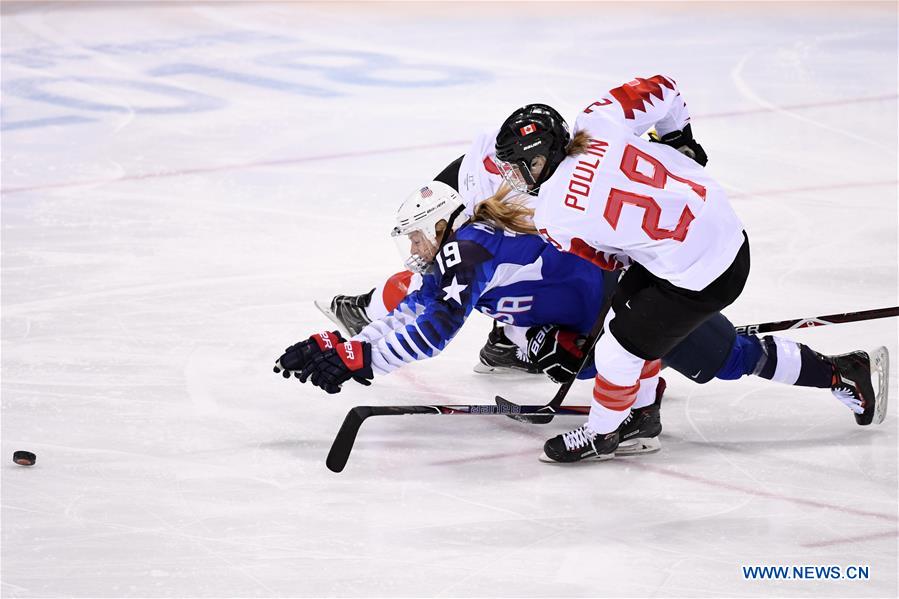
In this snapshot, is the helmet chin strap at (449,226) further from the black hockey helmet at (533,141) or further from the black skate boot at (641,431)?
the black skate boot at (641,431)

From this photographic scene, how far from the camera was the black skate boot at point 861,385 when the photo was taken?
11.4 ft

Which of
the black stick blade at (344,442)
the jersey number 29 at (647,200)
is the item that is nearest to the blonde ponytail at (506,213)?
the jersey number 29 at (647,200)

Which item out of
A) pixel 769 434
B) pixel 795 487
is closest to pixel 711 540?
pixel 795 487

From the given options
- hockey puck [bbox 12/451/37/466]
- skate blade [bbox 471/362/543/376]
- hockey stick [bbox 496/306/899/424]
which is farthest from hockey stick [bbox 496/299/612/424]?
hockey puck [bbox 12/451/37/466]

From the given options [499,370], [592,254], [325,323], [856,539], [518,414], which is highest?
[592,254]

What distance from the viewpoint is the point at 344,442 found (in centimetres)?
330

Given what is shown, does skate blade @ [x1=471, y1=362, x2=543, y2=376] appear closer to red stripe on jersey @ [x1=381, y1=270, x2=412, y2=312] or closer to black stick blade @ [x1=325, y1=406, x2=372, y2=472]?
red stripe on jersey @ [x1=381, y1=270, x2=412, y2=312]

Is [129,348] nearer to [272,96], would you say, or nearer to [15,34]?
[272,96]

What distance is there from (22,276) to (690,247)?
2.75 meters

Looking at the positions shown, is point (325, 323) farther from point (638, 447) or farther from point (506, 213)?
point (638, 447)

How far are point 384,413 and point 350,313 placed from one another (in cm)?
80

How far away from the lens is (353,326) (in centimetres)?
413

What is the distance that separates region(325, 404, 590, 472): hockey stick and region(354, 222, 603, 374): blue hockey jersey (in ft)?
0.37

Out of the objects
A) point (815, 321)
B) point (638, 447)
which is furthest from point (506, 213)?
point (815, 321)
